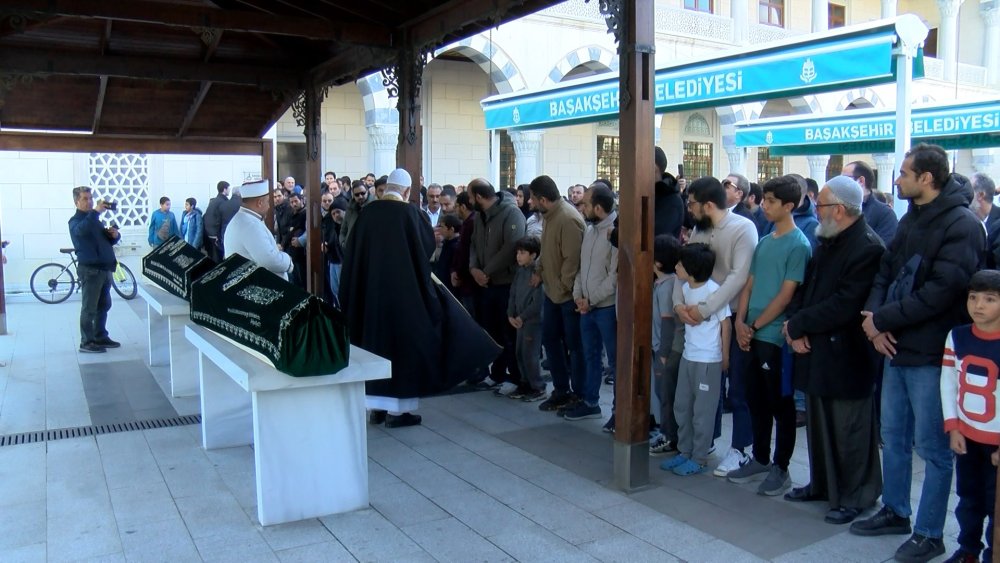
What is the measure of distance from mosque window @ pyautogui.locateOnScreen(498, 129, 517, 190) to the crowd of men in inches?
475

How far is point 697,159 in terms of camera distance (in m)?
22.6

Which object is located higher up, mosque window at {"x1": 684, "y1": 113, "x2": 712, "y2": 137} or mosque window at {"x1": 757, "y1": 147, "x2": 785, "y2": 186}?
mosque window at {"x1": 684, "y1": 113, "x2": 712, "y2": 137}

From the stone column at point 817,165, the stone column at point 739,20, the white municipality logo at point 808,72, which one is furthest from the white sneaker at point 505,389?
the stone column at point 817,165

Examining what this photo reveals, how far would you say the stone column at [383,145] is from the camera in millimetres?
14789

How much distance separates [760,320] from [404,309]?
2.26 metres

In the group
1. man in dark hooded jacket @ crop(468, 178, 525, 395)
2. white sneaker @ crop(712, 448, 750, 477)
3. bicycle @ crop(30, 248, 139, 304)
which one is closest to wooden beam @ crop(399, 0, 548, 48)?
man in dark hooded jacket @ crop(468, 178, 525, 395)

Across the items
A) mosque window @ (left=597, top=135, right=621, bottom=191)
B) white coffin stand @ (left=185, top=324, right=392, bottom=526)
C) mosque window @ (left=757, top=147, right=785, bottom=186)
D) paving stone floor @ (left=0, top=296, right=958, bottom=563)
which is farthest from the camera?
mosque window @ (left=757, top=147, right=785, bottom=186)

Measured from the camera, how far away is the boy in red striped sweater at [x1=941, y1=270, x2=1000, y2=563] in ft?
10.1

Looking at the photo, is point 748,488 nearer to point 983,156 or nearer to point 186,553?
point 186,553

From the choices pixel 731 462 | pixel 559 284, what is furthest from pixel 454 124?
pixel 731 462

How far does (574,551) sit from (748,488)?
1.31 meters

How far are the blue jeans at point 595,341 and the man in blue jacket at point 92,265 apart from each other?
5427mm

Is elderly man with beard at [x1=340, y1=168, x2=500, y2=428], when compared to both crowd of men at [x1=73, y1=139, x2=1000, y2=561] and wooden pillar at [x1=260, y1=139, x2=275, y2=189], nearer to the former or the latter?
crowd of men at [x1=73, y1=139, x2=1000, y2=561]

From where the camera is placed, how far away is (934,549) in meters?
3.46
